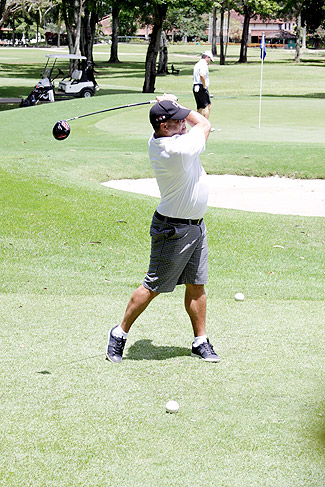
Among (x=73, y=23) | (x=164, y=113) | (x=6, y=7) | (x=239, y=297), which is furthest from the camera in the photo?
(x=73, y=23)

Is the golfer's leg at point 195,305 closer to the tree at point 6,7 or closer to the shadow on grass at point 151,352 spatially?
the shadow on grass at point 151,352

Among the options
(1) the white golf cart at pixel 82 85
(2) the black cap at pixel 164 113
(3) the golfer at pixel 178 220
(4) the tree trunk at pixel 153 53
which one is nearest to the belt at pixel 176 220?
(3) the golfer at pixel 178 220

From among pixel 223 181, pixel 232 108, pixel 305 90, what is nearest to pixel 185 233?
pixel 223 181

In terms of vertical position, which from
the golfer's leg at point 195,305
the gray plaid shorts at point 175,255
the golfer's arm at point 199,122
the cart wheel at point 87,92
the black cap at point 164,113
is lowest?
the cart wheel at point 87,92

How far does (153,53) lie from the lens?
3453 centimetres

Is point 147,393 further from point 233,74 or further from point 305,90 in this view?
point 233,74

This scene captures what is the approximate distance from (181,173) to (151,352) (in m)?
1.38

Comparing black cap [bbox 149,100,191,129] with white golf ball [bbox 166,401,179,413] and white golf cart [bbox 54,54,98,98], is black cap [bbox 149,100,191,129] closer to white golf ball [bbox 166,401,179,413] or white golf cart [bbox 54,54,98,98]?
white golf ball [bbox 166,401,179,413]

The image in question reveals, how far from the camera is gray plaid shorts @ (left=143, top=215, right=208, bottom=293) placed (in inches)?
194

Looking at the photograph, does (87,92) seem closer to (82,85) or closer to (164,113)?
(82,85)

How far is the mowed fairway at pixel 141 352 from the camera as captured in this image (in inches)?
142

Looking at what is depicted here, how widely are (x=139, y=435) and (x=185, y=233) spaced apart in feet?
5.15

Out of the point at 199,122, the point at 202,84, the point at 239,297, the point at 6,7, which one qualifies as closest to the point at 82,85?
the point at 6,7

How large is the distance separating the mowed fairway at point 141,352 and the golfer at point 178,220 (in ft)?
0.95
